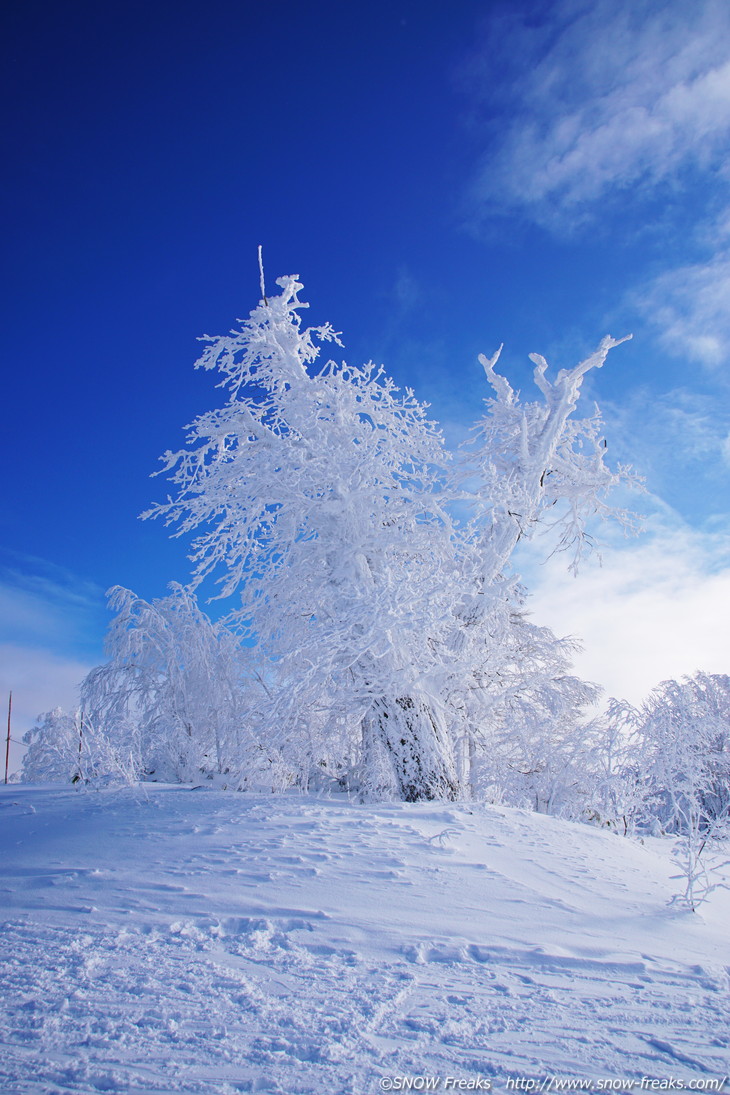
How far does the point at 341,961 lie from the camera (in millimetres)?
3471

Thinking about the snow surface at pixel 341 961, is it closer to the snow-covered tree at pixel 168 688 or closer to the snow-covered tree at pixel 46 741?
the snow-covered tree at pixel 168 688

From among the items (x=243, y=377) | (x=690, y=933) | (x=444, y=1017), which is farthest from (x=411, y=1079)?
(x=243, y=377)

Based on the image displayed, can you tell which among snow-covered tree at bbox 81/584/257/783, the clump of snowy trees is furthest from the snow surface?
snow-covered tree at bbox 81/584/257/783

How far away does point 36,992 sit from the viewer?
9.75 feet

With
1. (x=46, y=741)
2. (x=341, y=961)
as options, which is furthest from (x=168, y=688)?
(x=341, y=961)

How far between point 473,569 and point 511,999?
23.1 ft

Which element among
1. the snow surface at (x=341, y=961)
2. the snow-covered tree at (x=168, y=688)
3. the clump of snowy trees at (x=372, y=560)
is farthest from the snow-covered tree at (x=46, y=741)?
the snow surface at (x=341, y=961)

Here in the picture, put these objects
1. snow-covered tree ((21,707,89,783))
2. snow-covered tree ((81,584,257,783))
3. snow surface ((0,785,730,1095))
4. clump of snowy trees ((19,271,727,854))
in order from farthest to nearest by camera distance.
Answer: snow-covered tree ((21,707,89,783))
snow-covered tree ((81,584,257,783))
clump of snowy trees ((19,271,727,854))
snow surface ((0,785,730,1095))

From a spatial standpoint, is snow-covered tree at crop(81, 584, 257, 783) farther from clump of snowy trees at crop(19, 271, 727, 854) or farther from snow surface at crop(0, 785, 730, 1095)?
snow surface at crop(0, 785, 730, 1095)

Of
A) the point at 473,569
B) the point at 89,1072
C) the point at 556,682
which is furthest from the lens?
the point at 556,682

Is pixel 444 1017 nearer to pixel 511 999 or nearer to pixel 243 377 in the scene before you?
pixel 511 999

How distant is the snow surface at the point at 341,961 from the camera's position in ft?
8.14

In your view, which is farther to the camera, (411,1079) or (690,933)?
(690,933)

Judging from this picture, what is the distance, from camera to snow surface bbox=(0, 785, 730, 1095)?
8.14 ft
